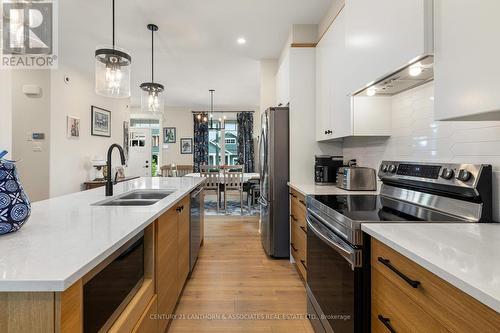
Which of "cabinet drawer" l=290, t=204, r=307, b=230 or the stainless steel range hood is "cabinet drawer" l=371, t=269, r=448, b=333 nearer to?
the stainless steel range hood

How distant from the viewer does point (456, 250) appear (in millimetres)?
792

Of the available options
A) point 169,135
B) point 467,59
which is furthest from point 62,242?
point 169,135

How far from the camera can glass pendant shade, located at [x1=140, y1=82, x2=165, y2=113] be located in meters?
2.89

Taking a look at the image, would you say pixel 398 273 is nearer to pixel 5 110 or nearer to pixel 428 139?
pixel 428 139

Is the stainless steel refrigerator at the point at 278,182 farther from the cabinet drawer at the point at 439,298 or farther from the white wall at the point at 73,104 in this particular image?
the white wall at the point at 73,104

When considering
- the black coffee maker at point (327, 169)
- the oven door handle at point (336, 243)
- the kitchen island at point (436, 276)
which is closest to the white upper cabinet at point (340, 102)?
the black coffee maker at point (327, 169)

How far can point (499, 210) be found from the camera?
1.13 m

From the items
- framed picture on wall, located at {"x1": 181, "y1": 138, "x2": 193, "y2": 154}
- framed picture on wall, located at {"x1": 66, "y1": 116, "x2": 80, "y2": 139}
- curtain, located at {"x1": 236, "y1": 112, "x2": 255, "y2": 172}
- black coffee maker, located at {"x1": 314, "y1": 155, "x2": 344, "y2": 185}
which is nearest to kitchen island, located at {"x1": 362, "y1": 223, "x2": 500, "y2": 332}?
black coffee maker, located at {"x1": 314, "y1": 155, "x2": 344, "y2": 185}

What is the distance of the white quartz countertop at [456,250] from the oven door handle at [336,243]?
0.44 ft

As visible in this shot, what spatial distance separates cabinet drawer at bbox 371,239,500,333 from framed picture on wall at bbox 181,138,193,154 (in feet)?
24.7

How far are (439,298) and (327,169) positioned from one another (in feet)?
6.72

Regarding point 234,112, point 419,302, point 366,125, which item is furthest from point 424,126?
point 234,112

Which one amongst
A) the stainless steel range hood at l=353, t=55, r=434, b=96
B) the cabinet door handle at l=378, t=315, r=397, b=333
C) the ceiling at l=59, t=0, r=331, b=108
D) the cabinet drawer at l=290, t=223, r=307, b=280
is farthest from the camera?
the ceiling at l=59, t=0, r=331, b=108

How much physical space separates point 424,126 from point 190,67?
3.84 meters
